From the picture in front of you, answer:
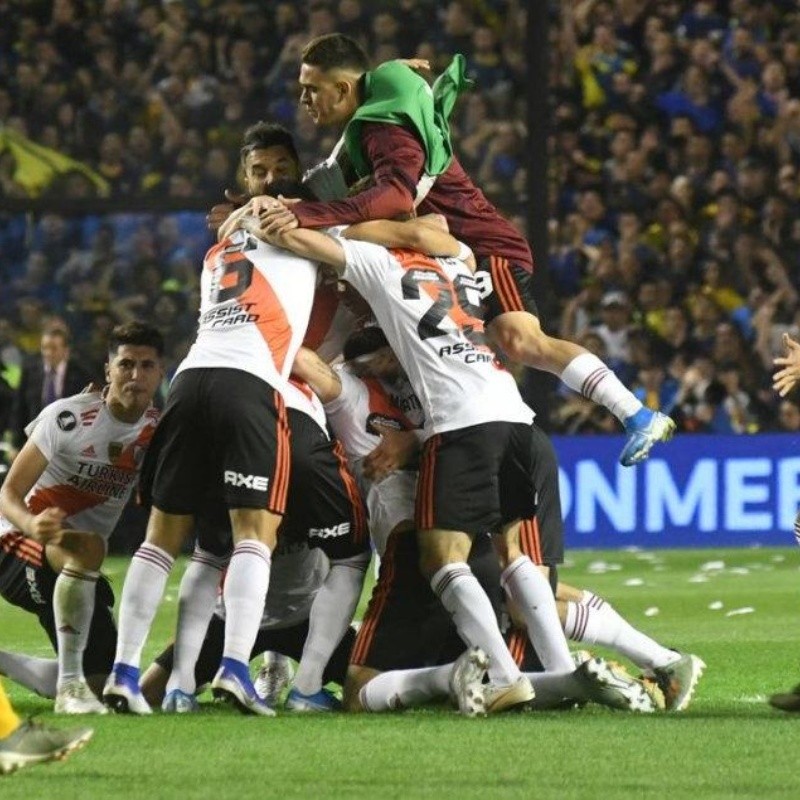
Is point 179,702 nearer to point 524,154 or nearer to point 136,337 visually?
point 136,337

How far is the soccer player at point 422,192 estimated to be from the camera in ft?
23.9

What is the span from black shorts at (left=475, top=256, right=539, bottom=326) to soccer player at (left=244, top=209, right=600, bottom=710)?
0.97m

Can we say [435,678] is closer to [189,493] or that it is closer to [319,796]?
[189,493]

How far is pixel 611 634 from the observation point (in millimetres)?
7164

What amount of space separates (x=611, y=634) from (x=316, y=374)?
1305 mm

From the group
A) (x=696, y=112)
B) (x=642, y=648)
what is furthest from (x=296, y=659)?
(x=696, y=112)

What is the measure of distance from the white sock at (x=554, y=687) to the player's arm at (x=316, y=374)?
3.91 ft

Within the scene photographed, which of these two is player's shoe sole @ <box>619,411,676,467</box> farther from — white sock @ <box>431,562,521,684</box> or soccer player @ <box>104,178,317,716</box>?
soccer player @ <box>104,178,317,716</box>

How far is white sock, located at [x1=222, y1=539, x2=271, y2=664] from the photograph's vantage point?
6648 millimetres

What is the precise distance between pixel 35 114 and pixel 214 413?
1037 cm

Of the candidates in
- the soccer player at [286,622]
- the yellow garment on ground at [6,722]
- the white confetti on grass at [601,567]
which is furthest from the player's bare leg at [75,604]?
the white confetti on grass at [601,567]

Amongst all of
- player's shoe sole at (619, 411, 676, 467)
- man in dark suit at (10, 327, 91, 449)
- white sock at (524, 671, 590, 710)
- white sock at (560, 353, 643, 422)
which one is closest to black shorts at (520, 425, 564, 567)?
player's shoe sole at (619, 411, 676, 467)

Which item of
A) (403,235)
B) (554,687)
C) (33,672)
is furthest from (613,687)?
(33,672)

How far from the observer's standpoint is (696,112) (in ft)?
59.2
